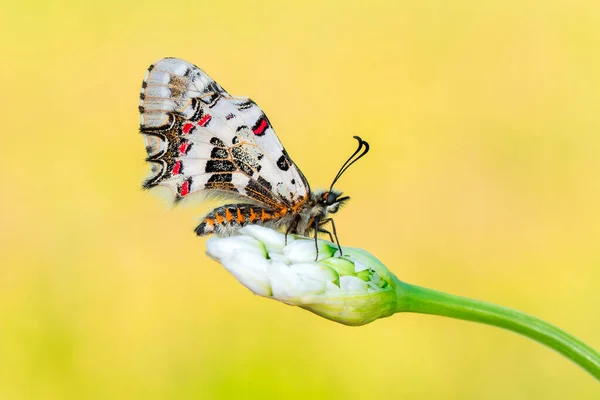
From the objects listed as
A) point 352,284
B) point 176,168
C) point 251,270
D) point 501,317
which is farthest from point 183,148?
point 501,317

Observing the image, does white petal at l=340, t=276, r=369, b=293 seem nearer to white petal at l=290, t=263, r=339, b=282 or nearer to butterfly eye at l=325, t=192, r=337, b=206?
white petal at l=290, t=263, r=339, b=282

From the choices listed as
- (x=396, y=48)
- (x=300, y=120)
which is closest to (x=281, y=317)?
(x=300, y=120)

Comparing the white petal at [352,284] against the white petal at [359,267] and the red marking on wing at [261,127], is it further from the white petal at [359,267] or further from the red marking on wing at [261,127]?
the red marking on wing at [261,127]

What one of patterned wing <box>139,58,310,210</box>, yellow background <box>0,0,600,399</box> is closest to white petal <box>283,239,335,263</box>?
patterned wing <box>139,58,310,210</box>

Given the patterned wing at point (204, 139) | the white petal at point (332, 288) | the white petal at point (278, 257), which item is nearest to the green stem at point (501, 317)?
the white petal at point (332, 288)

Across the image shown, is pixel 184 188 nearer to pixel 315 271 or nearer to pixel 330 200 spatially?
pixel 330 200

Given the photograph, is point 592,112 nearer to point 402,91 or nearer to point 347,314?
point 402,91
